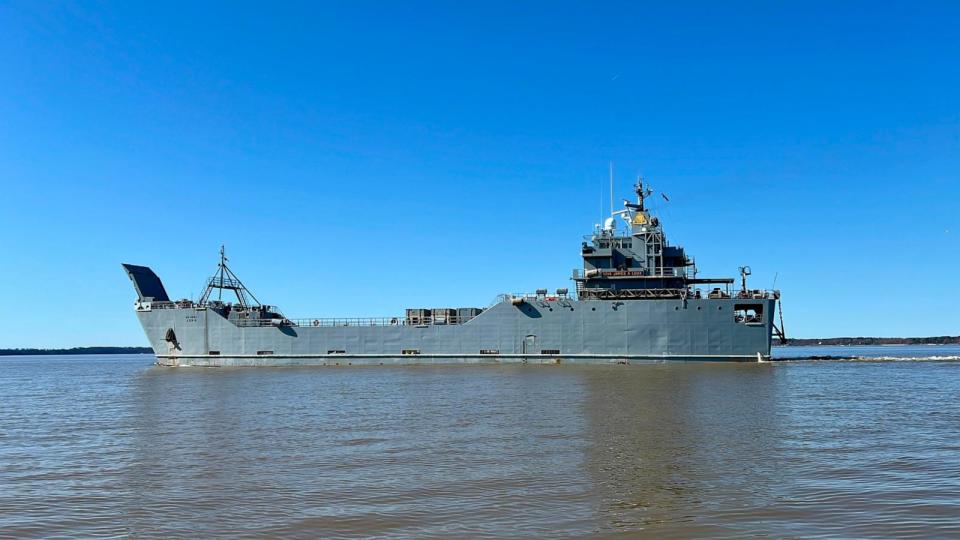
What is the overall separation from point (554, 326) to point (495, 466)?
32.7 meters

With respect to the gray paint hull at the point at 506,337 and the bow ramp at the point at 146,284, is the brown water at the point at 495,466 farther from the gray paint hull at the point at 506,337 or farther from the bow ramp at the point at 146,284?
the bow ramp at the point at 146,284

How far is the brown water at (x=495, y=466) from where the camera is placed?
837cm

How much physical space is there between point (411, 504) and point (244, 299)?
5001cm

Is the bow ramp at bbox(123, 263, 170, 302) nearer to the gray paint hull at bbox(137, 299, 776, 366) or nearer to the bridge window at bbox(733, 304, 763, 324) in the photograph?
the gray paint hull at bbox(137, 299, 776, 366)

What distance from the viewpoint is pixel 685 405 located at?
20.6m

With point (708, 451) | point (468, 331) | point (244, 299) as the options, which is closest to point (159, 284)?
point (244, 299)

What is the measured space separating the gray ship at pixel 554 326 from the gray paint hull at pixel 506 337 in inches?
2.6

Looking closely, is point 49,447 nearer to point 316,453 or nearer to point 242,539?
point 316,453

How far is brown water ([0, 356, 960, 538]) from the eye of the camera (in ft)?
27.5

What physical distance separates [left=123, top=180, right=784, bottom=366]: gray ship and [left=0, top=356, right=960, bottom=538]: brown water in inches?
682

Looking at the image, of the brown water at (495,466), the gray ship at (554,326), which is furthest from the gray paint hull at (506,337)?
the brown water at (495,466)

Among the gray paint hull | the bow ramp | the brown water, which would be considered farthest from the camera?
the bow ramp

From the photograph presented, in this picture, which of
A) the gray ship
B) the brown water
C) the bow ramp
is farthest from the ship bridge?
the bow ramp

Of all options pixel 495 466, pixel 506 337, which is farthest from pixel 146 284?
pixel 495 466
